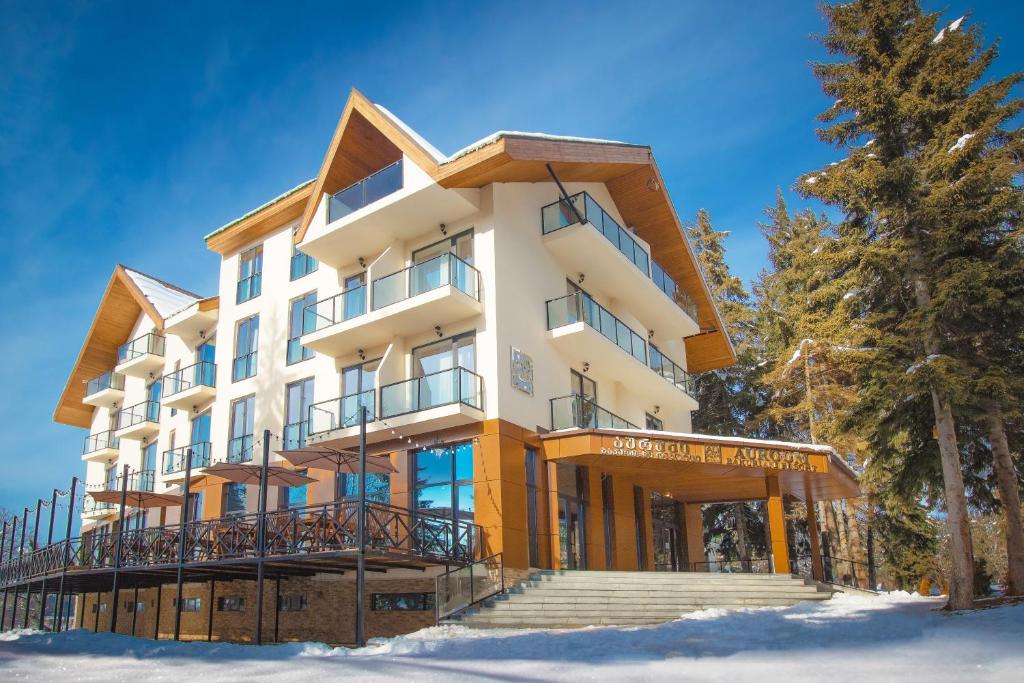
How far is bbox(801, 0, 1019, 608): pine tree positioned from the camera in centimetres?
1717

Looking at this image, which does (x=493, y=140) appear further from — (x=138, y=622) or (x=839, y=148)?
(x=138, y=622)

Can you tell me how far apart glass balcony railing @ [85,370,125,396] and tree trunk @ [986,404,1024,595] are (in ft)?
114

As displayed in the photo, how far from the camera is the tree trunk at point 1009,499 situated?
1739cm

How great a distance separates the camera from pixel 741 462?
2275 centimetres

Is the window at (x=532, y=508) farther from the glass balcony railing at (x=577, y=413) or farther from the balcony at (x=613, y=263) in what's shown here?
the balcony at (x=613, y=263)

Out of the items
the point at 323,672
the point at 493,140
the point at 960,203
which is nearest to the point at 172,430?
the point at 493,140

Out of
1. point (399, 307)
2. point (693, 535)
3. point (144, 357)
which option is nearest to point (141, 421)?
point (144, 357)

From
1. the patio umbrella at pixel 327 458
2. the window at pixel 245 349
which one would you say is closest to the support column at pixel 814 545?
the patio umbrella at pixel 327 458

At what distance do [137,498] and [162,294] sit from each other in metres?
13.1

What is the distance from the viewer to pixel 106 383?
38500mm

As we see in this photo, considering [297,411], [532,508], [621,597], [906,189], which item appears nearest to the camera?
[906,189]

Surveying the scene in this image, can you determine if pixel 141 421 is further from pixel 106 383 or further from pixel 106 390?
pixel 106 383

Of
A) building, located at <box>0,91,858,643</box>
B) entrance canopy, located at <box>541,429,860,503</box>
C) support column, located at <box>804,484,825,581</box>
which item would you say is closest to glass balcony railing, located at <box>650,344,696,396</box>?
building, located at <box>0,91,858,643</box>

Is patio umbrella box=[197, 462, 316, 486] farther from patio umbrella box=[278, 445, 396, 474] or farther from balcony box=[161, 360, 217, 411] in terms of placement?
balcony box=[161, 360, 217, 411]
